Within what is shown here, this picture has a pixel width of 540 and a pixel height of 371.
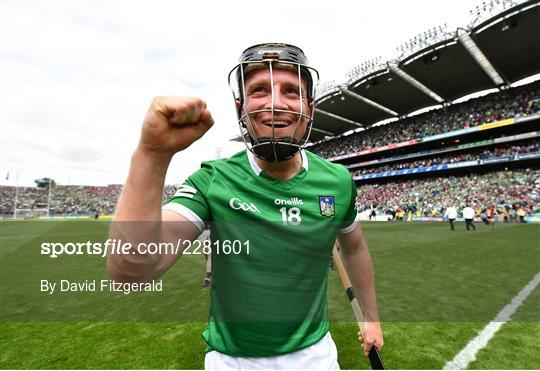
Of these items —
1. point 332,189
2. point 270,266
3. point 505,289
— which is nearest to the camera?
point 270,266

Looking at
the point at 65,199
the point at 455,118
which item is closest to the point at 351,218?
the point at 455,118

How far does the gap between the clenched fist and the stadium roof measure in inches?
1167

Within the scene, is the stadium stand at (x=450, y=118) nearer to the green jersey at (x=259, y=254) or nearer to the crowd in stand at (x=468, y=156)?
the crowd in stand at (x=468, y=156)

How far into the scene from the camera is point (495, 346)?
10.9ft

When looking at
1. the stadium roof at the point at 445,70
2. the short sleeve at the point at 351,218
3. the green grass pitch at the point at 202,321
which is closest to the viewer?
the short sleeve at the point at 351,218

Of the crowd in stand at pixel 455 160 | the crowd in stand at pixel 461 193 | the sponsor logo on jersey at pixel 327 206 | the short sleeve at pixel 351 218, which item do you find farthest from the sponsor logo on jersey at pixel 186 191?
the crowd in stand at pixel 461 193

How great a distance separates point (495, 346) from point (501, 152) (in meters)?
38.9

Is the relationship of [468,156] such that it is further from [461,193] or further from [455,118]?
[461,193]

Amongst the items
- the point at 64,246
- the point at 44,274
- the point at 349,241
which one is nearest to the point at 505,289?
the point at 349,241

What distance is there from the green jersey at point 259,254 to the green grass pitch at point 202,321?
81.6 inches

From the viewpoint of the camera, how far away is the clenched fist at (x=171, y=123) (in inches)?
33.9

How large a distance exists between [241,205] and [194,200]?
225 mm

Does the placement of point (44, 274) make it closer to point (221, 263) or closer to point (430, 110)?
point (221, 263)

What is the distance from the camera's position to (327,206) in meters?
1.60
